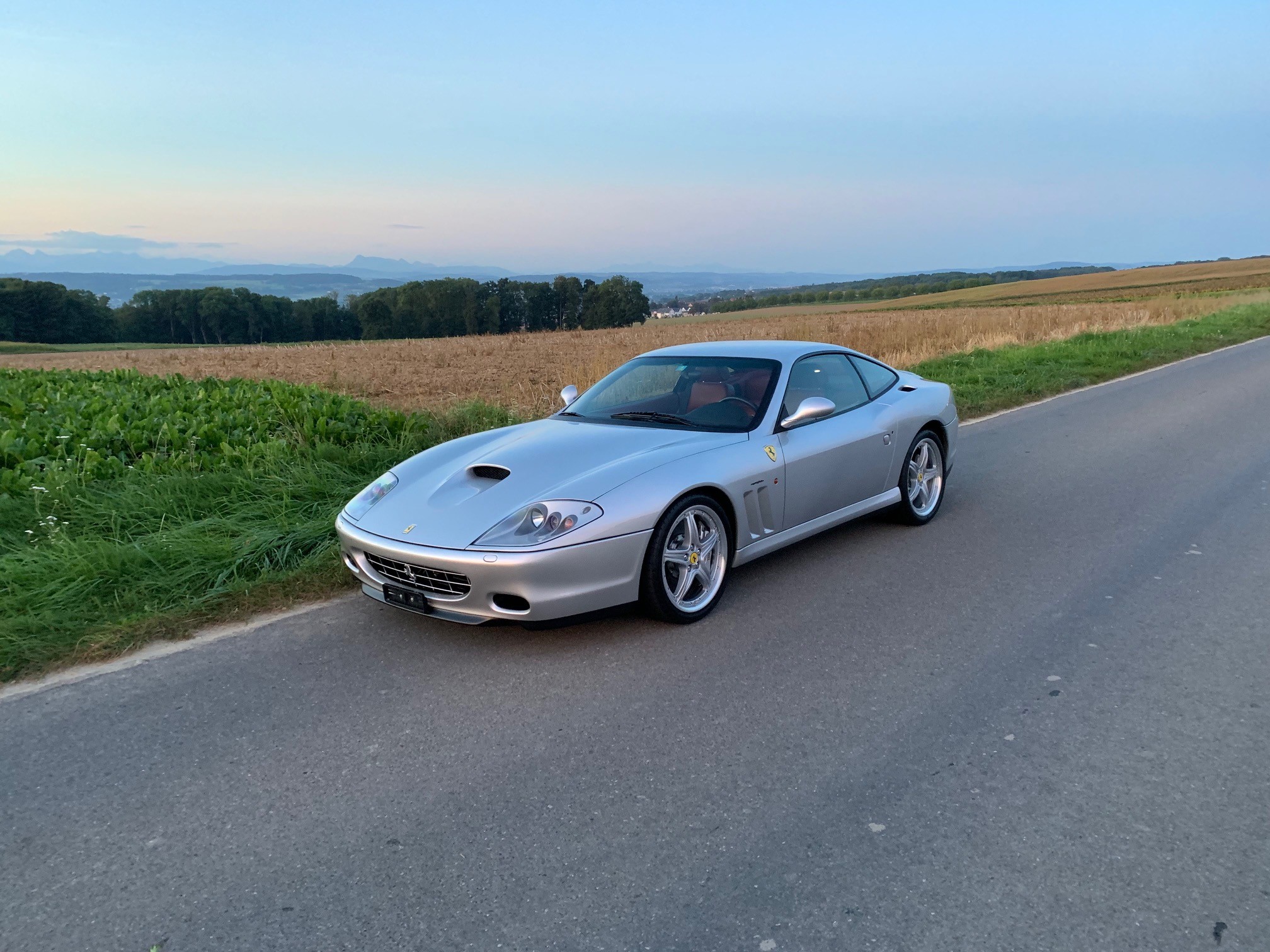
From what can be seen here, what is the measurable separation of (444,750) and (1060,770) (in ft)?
6.94

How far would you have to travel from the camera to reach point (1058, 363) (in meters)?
15.9

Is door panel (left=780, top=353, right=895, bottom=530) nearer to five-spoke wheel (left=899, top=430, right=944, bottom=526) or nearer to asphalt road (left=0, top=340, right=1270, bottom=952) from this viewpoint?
five-spoke wheel (left=899, top=430, right=944, bottom=526)

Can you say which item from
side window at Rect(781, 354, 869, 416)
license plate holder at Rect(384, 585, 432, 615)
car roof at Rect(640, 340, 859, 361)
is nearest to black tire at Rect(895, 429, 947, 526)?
side window at Rect(781, 354, 869, 416)

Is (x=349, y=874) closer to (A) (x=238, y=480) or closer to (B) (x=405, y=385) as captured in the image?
(A) (x=238, y=480)

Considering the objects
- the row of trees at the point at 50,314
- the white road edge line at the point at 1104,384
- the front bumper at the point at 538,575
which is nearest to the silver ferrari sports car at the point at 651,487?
the front bumper at the point at 538,575

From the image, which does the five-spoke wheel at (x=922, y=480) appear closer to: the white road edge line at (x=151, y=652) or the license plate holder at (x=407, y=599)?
the license plate holder at (x=407, y=599)

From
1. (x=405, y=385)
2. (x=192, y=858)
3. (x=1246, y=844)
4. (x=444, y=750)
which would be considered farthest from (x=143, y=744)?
(x=405, y=385)

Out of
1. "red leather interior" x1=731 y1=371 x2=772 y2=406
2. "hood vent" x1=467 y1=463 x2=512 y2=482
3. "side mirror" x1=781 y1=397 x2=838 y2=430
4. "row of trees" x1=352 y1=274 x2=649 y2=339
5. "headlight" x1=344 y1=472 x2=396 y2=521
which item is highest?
"red leather interior" x1=731 y1=371 x2=772 y2=406

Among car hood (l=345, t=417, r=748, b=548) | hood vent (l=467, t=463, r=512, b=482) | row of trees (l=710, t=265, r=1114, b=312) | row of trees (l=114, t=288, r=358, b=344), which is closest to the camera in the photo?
car hood (l=345, t=417, r=748, b=548)

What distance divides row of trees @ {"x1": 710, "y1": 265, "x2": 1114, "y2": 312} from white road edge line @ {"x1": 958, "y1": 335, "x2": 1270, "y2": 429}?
157ft

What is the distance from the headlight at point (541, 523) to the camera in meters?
Answer: 3.94

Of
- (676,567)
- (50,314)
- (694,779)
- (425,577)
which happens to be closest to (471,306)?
(50,314)

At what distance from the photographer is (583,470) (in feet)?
14.2

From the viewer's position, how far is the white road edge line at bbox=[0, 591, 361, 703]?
3.90 meters
